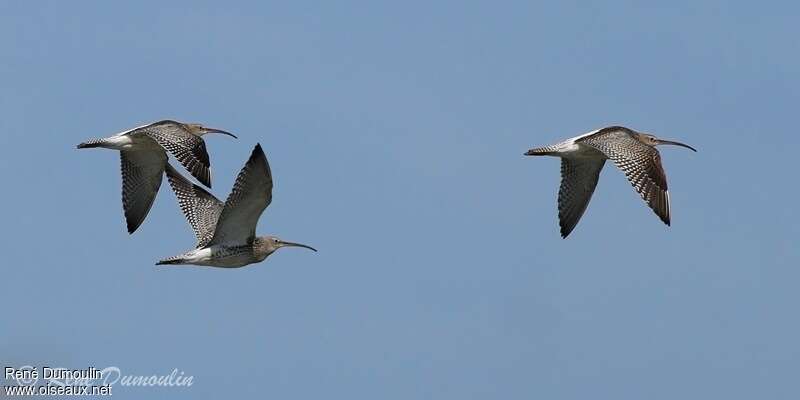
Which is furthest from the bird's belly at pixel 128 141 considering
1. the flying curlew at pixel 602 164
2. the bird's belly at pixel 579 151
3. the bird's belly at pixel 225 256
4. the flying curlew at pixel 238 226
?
the bird's belly at pixel 579 151

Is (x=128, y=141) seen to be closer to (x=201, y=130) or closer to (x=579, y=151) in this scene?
(x=201, y=130)

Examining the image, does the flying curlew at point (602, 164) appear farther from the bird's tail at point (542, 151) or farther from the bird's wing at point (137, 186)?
the bird's wing at point (137, 186)

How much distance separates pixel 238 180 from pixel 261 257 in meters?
1.94

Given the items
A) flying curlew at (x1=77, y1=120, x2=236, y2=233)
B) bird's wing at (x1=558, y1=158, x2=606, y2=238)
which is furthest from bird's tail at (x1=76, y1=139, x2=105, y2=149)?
bird's wing at (x1=558, y1=158, x2=606, y2=238)

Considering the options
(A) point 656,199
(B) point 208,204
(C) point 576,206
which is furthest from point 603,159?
(B) point 208,204

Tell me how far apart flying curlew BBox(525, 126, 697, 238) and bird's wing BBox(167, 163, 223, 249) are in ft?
17.1

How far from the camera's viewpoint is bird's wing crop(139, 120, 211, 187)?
26.1 metres

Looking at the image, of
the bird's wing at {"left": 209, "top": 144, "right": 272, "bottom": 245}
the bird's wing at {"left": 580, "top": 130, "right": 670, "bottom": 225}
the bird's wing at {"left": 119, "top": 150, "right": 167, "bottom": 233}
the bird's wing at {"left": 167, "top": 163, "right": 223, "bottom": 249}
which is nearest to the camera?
the bird's wing at {"left": 209, "top": 144, "right": 272, "bottom": 245}

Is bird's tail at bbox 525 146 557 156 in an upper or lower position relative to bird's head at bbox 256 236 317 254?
upper

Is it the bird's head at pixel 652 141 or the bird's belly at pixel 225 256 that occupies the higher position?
the bird's head at pixel 652 141

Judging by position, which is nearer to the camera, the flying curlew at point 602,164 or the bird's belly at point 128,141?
the flying curlew at point 602,164

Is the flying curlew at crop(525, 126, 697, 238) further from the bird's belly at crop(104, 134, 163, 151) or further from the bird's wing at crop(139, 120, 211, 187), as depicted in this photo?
the bird's belly at crop(104, 134, 163, 151)

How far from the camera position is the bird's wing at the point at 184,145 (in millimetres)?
26062

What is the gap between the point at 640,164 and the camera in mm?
26594
